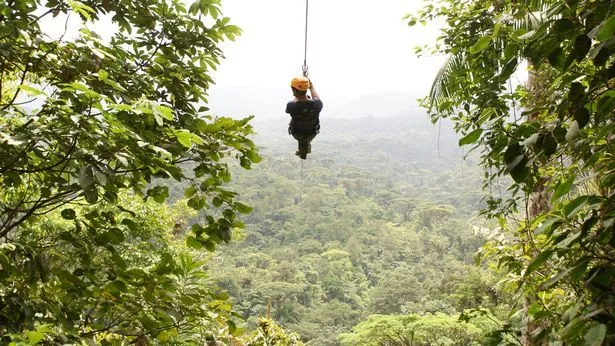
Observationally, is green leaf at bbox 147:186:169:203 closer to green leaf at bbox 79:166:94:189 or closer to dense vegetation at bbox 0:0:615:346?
dense vegetation at bbox 0:0:615:346

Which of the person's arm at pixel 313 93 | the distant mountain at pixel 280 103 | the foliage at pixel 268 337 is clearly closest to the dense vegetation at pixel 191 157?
the person's arm at pixel 313 93

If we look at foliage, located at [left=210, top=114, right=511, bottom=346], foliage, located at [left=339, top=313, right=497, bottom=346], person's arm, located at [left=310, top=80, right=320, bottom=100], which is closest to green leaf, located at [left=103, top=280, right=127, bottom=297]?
person's arm, located at [left=310, top=80, right=320, bottom=100]

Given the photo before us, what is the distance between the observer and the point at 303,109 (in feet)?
10.2

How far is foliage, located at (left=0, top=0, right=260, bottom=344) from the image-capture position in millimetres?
1161

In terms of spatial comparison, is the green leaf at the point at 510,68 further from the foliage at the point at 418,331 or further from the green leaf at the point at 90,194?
the foliage at the point at 418,331

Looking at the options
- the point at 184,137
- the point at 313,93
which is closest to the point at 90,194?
the point at 184,137

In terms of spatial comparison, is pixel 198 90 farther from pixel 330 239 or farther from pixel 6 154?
pixel 330 239

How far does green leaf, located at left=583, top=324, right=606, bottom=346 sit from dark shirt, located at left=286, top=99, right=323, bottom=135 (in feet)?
8.46

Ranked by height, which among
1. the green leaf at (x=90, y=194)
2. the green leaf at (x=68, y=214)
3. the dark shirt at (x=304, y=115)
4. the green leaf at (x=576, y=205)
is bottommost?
the green leaf at (x=576, y=205)

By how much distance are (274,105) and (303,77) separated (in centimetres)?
13398

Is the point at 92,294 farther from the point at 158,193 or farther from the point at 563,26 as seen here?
the point at 563,26

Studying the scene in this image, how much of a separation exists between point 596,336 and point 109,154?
1.07 metres

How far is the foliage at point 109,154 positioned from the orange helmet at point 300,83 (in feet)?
3.27

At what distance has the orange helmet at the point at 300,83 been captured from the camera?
299cm
